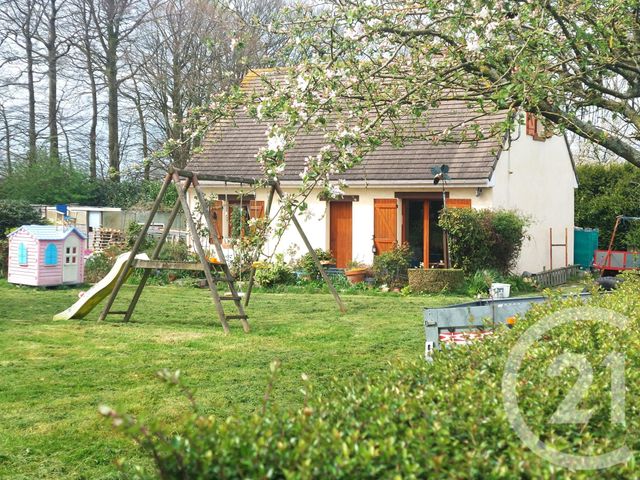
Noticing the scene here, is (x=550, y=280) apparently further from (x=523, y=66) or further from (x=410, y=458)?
(x=410, y=458)

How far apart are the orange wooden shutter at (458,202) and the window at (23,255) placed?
9.94 metres

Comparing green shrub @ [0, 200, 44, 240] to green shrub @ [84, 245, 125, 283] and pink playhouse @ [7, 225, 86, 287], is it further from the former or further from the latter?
pink playhouse @ [7, 225, 86, 287]

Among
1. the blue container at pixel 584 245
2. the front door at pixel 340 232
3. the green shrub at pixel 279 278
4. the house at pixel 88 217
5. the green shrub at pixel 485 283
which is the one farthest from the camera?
the blue container at pixel 584 245

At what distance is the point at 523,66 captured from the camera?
751 cm

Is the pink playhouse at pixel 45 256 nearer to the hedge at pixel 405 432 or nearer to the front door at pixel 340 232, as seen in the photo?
the front door at pixel 340 232

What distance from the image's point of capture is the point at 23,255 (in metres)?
18.5

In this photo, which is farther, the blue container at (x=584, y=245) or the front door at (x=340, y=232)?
the blue container at (x=584, y=245)

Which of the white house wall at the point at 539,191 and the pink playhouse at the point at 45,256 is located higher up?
the white house wall at the point at 539,191

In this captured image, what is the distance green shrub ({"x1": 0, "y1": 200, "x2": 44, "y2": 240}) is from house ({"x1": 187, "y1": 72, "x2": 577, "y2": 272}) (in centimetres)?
479

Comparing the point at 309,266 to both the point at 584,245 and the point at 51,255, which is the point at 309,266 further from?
the point at 584,245

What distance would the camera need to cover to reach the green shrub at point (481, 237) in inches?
742

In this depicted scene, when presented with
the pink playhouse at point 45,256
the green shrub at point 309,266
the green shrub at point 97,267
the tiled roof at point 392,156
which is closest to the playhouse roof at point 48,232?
the pink playhouse at point 45,256

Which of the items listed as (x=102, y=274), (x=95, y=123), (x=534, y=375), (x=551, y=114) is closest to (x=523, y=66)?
(x=551, y=114)

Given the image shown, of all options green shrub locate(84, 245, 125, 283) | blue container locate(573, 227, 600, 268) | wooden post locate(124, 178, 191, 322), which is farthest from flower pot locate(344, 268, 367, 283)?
blue container locate(573, 227, 600, 268)
